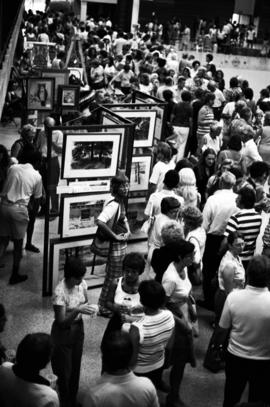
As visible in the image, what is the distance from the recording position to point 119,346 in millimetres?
3217

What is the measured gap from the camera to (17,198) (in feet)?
22.0

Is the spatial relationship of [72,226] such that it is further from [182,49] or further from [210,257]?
[182,49]

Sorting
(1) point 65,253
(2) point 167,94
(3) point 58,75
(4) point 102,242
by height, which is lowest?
(1) point 65,253

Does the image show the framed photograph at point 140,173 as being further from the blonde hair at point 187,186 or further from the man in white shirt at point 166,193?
the man in white shirt at point 166,193

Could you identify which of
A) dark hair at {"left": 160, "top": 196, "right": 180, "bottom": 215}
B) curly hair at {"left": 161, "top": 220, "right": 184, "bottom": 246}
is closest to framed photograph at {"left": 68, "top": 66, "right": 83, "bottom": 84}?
dark hair at {"left": 160, "top": 196, "right": 180, "bottom": 215}

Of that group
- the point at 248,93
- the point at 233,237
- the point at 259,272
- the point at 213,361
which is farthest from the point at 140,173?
the point at 248,93

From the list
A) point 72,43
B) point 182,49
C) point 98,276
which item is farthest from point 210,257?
point 182,49

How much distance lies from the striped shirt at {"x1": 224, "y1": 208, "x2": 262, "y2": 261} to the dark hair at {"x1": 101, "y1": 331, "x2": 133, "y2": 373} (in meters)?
2.67

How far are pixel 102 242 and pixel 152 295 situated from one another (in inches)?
94.0

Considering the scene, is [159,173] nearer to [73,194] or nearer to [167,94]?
[73,194]

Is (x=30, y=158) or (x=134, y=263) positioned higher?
(x=30, y=158)

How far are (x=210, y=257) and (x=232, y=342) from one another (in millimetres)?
2373

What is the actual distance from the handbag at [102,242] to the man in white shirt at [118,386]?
2.91 meters

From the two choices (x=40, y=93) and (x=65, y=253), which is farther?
(x=40, y=93)
